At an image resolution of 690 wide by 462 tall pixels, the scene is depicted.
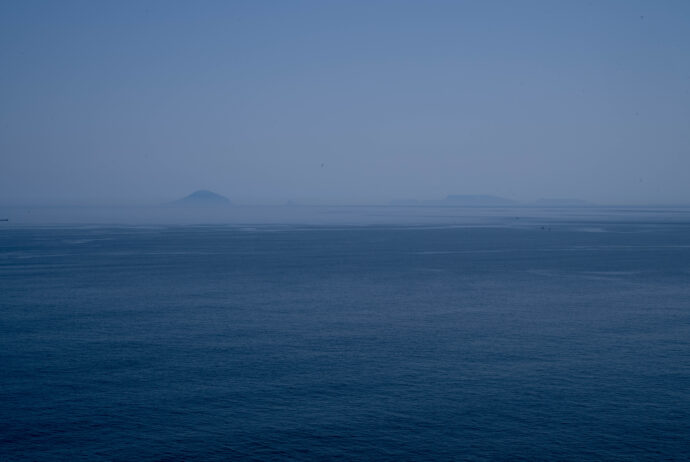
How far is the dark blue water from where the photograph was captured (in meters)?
32.4

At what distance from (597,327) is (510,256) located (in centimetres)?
5675

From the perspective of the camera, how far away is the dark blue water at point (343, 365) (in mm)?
32406

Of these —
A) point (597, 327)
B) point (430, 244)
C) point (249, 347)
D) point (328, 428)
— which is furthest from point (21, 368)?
point (430, 244)

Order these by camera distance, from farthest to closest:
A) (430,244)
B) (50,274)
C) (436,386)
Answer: (430,244), (50,274), (436,386)

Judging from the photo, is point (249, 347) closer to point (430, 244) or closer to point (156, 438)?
point (156, 438)

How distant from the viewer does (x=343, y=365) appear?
1721 inches

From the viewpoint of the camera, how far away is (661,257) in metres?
107

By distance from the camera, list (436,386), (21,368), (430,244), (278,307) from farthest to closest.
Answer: (430,244)
(278,307)
(21,368)
(436,386)

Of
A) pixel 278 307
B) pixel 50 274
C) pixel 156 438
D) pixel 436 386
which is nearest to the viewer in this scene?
pixel 156 438

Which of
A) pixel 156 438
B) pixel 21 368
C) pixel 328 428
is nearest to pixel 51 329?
pixel 21 368

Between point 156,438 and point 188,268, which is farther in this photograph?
point 188,268

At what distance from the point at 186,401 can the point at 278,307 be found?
87.4ft

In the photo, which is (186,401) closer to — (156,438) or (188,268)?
(156,438)

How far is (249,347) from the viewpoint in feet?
158
